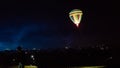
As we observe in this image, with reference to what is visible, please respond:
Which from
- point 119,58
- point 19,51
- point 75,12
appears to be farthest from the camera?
point 75,12

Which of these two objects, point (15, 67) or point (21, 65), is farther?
point (15, 67)

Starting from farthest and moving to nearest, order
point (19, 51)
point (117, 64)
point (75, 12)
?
point (75, 12) → point (117, 64) → point (19, 51)

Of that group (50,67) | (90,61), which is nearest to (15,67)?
(50,67)

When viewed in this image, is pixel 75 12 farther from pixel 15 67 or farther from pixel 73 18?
pixel 15 67

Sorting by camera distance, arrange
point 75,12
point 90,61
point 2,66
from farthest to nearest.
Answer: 1. point 75,12
2. point 90,61
3. point 2,66

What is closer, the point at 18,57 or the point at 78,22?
the point at 18,57

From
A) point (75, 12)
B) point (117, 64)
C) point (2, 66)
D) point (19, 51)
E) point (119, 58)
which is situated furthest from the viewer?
point (75, 12)

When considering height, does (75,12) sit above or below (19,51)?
above

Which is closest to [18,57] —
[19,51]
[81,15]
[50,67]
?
[19,51]

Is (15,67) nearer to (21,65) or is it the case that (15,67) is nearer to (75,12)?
(21,65)
